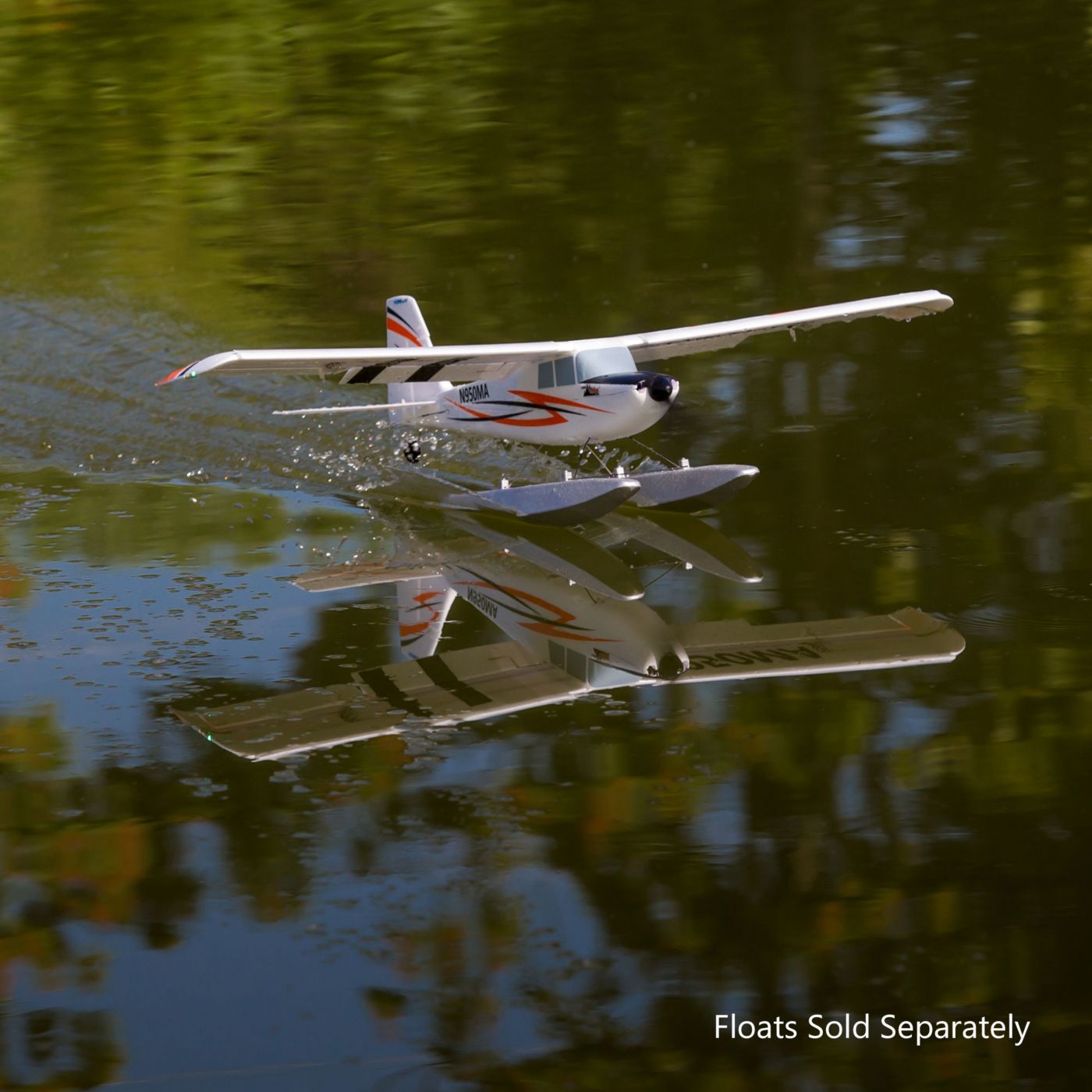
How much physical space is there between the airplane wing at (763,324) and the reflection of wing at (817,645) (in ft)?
14.3

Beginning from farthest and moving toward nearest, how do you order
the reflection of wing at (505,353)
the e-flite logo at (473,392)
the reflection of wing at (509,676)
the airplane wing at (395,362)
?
the e-flite logo at (473,392) → the reflection of wing at (505,353) → the airplane wing at (395,362) → the reflection of wing at (509,676)

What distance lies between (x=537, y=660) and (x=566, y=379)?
175 inches

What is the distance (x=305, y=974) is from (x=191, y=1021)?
0.54 metres

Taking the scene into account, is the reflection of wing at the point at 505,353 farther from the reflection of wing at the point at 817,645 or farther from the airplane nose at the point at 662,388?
the reflection of wing at the point at 817,645

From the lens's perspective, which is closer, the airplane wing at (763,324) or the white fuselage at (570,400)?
the white fuselage at (570,400)

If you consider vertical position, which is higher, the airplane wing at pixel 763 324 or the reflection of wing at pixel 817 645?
the airplane wing at pixel 763 324

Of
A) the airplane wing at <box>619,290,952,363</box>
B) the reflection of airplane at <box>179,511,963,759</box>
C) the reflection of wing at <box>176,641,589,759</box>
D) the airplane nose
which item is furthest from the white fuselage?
the reflection of wing at <box>176,641,589,759</box>

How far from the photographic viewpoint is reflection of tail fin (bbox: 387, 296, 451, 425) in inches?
669

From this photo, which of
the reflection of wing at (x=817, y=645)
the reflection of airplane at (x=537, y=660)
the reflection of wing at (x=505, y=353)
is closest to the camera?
the reflection of airplane at (x=537, y=660)

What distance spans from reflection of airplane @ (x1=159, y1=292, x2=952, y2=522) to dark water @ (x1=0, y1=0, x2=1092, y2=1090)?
0.77 m

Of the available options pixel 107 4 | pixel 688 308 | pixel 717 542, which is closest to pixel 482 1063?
pixel 717 542

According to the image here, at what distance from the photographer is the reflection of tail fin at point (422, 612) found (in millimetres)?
11109

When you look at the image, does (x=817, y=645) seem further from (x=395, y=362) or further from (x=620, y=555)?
(x=395, y=362)

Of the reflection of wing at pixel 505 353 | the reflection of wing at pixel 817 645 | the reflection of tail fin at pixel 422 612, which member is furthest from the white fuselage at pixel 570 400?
the reflection of wing at pixel 817 645
